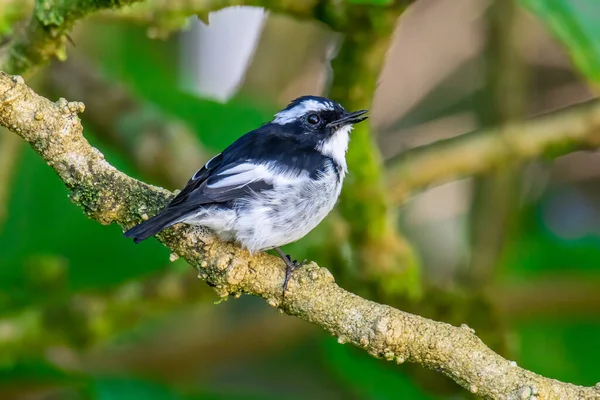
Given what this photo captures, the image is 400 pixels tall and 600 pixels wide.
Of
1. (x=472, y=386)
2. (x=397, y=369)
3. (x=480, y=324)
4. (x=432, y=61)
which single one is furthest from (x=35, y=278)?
(x=432, y=61)

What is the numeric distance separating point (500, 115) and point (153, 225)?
95.2 inches

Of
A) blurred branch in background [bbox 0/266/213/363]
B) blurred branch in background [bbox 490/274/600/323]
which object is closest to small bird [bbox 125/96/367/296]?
blurred branch in background [bbox 0/266/213/363]

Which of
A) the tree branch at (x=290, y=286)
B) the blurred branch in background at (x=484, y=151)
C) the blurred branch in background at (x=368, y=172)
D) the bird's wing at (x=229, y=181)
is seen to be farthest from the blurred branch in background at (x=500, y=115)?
the tree branch at (x=290, y=286)

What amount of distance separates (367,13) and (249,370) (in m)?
2.22

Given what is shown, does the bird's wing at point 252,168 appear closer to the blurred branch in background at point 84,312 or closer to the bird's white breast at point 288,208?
the bird's white breast at point 288,208

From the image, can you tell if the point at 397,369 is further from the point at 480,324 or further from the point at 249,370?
the point at 249,370

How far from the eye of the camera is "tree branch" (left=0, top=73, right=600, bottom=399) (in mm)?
2193

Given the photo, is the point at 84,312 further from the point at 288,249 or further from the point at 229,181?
the point at 229,181

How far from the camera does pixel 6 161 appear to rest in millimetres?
3779

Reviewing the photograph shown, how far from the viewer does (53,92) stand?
13.9 feet

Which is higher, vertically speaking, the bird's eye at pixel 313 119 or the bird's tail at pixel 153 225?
the bird's eye at pixel 313 119

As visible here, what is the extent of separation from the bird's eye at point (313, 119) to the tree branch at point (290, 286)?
1053mm

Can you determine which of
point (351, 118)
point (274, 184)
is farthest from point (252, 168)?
point (351, 118)

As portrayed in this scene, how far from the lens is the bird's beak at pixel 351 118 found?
10.3 ft
